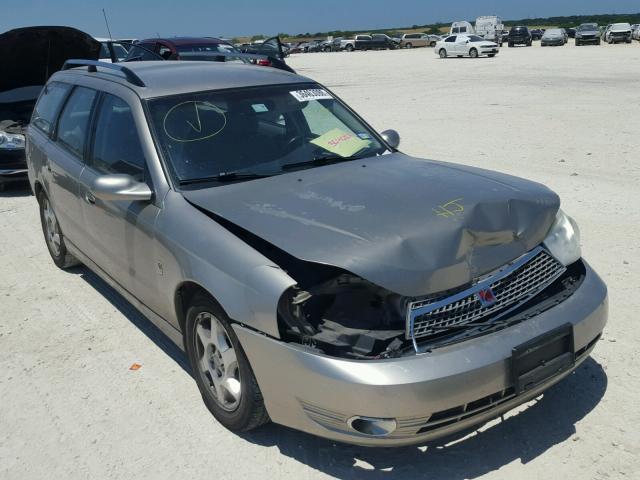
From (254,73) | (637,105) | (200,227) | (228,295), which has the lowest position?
(637,105)

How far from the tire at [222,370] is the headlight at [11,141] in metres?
6.13

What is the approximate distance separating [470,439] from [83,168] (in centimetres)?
308

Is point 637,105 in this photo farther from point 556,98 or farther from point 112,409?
point 112,409

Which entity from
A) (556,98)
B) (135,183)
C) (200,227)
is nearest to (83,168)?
(135,183)

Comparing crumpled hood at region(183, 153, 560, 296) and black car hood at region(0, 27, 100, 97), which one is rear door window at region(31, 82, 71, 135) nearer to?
crumpled hood at region(183, 153, 560, 296)

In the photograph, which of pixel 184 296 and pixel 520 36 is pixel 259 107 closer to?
pixel 184 296

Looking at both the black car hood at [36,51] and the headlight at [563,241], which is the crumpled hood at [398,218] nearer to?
the headlight at [563,241]

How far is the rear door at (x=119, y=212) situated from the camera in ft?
12.6

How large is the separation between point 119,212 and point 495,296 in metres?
2.28

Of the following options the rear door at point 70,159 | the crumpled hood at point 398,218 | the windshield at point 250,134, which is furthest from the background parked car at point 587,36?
the crumpled hood at point 398,218

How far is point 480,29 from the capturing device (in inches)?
2367

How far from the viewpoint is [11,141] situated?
8562 mm

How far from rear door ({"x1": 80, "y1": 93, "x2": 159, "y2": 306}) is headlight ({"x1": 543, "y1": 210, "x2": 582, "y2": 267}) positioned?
211 cm

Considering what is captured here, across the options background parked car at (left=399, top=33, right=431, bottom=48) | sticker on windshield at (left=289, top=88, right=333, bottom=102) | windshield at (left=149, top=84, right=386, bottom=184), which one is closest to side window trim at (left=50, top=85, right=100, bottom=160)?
windshield at (left=149, top=84, right=386, bottom=184)
